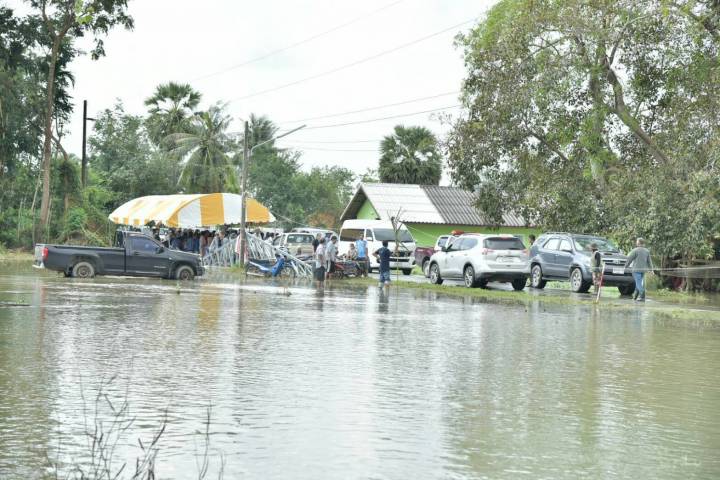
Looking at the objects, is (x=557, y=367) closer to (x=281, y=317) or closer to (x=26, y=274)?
(x=281, y=317)

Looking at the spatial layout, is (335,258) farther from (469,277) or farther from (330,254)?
(469,277)

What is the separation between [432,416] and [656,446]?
1.97 m

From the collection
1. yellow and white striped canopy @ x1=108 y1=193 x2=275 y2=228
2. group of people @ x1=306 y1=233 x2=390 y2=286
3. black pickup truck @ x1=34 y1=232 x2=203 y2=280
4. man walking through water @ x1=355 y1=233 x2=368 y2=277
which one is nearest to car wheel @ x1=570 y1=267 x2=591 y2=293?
group of people @ x1=306 y1=233 x2=390 y2=286

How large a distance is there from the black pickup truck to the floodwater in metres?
13.3

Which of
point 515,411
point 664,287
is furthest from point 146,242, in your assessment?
point 515,411

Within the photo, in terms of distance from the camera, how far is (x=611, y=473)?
281 inches

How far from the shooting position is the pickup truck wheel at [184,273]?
1382 inches

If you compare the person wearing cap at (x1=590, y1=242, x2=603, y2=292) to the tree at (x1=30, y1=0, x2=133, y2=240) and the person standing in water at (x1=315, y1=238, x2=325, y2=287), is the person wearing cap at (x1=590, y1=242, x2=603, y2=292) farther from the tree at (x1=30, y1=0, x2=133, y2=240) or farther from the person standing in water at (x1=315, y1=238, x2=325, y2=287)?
the tree at (x1=30, y1=0, x2=133, y2=240)

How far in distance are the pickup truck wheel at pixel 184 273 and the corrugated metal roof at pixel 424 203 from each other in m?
28.3

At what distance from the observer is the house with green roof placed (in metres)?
64.6

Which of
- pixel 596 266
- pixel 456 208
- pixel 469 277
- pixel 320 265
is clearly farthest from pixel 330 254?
pixel 456 208

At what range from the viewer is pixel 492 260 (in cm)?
3338

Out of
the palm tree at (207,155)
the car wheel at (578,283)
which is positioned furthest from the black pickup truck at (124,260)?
the palm tree at (207,155)

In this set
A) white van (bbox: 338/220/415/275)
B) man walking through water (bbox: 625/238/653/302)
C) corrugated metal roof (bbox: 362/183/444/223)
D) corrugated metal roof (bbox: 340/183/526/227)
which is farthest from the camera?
corrugated metal roof (bbox: 340/183/526/227)
